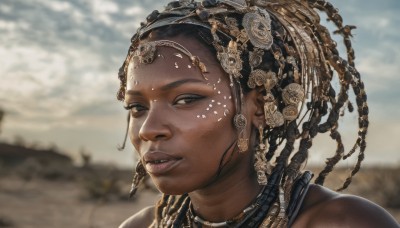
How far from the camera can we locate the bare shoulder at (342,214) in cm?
344

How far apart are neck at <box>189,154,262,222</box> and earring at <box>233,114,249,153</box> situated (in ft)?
0.82

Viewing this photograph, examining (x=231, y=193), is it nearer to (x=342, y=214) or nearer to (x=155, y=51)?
(x=342, y=214)

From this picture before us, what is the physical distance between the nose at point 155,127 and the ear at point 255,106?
549 mm

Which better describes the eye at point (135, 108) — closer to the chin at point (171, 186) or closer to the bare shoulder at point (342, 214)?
the chin at point (171, 186)

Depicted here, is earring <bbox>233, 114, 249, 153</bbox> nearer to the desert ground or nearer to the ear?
the ear

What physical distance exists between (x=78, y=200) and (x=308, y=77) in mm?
13363

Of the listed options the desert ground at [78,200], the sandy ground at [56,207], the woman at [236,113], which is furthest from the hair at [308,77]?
the sandy ground at [56,207]

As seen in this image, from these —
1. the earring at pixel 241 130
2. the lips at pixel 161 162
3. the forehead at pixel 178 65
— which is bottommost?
the lips at pixel 161 162

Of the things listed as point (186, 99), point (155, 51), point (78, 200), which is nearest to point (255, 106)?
point (186, 99)

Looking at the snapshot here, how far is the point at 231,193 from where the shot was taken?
3.91m

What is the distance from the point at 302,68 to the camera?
165 inches

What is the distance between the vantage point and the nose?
3.45 metres

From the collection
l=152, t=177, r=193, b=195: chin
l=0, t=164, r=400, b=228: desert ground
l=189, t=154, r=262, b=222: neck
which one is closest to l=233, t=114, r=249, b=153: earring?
l=189, t=154, r=262, b=222: neck

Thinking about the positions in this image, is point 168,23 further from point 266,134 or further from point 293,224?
point 293,224
